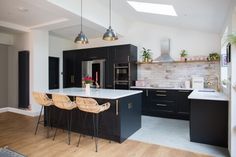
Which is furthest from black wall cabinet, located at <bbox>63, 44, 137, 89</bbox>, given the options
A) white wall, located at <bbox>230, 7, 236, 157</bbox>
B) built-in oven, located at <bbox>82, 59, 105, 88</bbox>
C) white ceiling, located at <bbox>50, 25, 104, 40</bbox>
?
white wall, located at <bbox>230, 7, 236, 157</bbox>

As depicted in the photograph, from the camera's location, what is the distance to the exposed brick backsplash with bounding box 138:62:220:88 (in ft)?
17.0

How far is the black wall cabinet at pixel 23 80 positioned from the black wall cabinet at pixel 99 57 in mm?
1748

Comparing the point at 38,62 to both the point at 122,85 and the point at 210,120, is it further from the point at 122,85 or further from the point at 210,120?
the point at 210,120

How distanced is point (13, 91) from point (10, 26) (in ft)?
7.97

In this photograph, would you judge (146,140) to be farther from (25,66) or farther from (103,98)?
(25,66)

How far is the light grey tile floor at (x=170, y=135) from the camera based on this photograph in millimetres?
3035

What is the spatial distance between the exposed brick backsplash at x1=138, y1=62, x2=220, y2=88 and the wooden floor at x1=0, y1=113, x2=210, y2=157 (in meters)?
3.01

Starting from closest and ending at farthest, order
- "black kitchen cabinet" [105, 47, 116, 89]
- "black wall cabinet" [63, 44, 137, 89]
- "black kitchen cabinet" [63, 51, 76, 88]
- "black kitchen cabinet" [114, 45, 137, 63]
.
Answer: "black kitchen cabinet" [114, 45, 137, 63]
"black wall cabinet" [63, 44, 137, 89]
"black kitchen cabinet" [105, 47, 116, 89]
"black kitchen cabinet" [63, 51, 76, 88]

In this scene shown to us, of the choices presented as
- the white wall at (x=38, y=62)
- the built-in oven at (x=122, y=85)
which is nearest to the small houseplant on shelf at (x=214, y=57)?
the built-in oven at (x=122, y=85)

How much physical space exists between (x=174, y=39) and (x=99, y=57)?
107 inches

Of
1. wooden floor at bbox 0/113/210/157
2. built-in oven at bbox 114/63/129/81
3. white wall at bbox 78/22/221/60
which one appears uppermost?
white wall at bbox 78/22/221/60

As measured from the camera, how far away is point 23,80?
5.71m

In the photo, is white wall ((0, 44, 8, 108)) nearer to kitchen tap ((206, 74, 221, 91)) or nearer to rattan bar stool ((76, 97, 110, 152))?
rattan bar stool ((76, 97, 110, 152))

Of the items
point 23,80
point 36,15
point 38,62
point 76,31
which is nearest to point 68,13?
point 36,15
